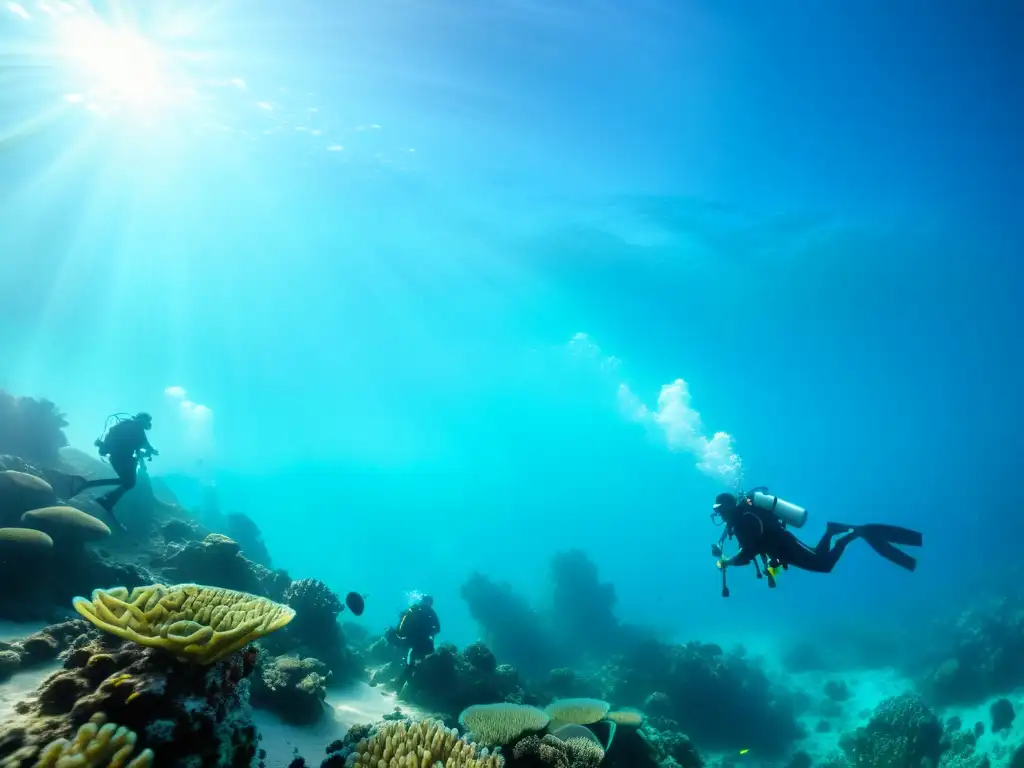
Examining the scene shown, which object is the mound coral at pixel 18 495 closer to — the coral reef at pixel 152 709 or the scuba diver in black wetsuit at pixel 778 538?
the coral reef at pixel 152 709

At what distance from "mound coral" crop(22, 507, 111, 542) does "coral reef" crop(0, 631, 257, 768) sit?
22.1 feet

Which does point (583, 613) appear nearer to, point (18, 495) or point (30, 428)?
point (18, 495)

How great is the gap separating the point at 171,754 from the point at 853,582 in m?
109

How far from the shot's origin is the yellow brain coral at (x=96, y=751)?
8.44 ft

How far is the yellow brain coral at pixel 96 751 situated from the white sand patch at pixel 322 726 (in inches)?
139

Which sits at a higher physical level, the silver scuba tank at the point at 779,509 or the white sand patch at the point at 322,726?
the silver scuba tank at the point at 779,509

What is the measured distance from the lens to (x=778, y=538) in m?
9.22

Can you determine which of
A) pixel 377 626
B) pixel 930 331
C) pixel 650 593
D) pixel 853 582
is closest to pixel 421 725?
pixel 377 626

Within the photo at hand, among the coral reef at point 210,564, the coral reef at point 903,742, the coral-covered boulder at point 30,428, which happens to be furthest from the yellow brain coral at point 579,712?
the coral-covered boulder at point 30,428

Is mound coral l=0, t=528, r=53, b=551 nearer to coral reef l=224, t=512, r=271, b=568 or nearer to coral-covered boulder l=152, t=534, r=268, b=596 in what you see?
coral-covered boulder l=152, t=534, r=268, b=596

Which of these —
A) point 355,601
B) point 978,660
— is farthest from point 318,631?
point 978,660

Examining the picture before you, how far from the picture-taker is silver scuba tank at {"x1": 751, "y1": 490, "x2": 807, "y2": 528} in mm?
9711

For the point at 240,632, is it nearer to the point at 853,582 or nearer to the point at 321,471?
the point at 853,582

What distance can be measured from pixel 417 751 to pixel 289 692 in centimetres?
482
